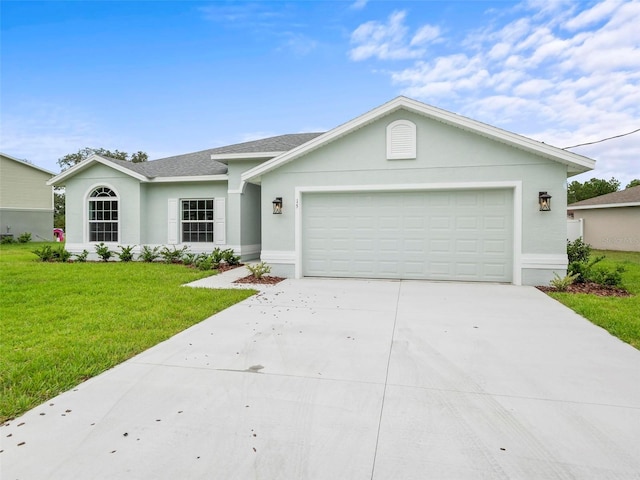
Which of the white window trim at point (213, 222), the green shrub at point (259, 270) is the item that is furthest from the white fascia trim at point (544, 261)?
the white window trim at point (213, 222)

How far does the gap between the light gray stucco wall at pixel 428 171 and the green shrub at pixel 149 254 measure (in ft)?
18.4

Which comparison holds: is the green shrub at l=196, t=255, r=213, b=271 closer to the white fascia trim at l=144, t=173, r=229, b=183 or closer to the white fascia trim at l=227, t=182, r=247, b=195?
the white fascia trim at l=227, t=182, r=247, b=195

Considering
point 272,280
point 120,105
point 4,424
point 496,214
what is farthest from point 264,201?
point 120,105

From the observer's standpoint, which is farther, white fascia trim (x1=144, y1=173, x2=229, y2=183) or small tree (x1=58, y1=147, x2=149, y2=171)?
small tree (x1=58, y1=147, x2=149, y2=171)

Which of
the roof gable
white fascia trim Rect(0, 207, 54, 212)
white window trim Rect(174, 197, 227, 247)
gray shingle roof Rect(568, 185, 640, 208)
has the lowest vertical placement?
white window trim Rect(174, 197, 227, 247)

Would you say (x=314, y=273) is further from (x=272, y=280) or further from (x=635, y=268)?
(x=635, y=268)

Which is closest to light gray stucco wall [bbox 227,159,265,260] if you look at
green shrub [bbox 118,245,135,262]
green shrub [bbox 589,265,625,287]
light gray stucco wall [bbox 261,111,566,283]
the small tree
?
light gray stucco wall [bbox 261,111,566,283]

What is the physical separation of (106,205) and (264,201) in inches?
303

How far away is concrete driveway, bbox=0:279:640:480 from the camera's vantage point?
86.0 inches

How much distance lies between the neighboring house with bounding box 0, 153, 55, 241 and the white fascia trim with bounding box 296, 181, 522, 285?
65.0ft

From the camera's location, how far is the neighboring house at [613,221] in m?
17.8

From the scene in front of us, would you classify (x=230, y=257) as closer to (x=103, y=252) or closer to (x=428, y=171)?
(x=103, y=252)

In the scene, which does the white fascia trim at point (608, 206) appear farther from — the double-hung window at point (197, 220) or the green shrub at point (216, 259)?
the double-hung window at point (197, 220)

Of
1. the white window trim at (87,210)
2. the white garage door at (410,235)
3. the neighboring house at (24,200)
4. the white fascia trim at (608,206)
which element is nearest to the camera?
the white garage door at (410,235)
